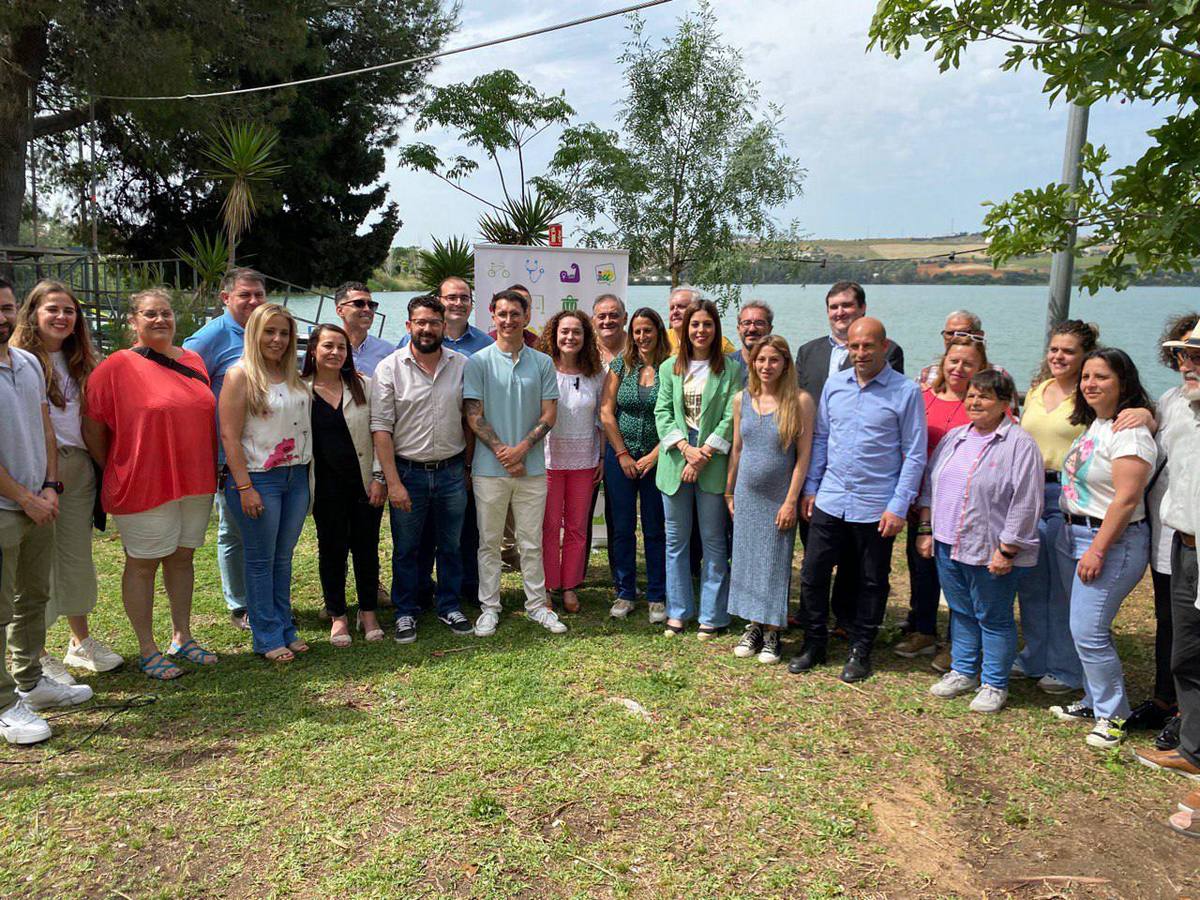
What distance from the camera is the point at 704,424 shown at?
4.86m

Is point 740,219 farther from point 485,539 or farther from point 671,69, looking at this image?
point 485,539

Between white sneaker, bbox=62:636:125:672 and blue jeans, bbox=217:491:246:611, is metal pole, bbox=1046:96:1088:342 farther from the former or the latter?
white sneaker, bbox=62:636:125:672

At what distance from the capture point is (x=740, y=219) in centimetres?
1239

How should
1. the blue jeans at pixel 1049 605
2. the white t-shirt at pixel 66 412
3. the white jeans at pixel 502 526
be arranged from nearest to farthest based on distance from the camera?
the white t-shirt at pixel 66 412, the blue jeans at pixel 1049 605, the white jeans at pixel 502 526

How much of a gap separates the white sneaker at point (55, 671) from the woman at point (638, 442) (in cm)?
295

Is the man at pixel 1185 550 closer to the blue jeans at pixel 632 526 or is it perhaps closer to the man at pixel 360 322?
the blue jeans at pixel 632 526

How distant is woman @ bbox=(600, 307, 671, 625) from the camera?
17.0 ft

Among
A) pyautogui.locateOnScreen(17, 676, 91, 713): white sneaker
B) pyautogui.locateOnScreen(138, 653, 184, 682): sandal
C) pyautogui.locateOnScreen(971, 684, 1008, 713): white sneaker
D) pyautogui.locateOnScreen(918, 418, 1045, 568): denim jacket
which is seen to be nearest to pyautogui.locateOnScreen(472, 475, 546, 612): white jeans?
pyautogui.locateOnScreen(138, 653, 184, 682): sandal

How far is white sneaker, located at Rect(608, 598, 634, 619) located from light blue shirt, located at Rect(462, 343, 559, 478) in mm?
1037

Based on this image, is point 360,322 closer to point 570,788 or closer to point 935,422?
point 570,788

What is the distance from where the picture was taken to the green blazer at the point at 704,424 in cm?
482

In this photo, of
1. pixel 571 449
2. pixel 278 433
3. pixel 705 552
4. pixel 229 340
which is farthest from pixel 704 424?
pixel 229 340

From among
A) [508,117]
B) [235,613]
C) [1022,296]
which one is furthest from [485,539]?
[1022,296]

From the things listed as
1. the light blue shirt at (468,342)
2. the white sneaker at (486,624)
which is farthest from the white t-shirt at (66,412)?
the white sneaker at (486,624)
